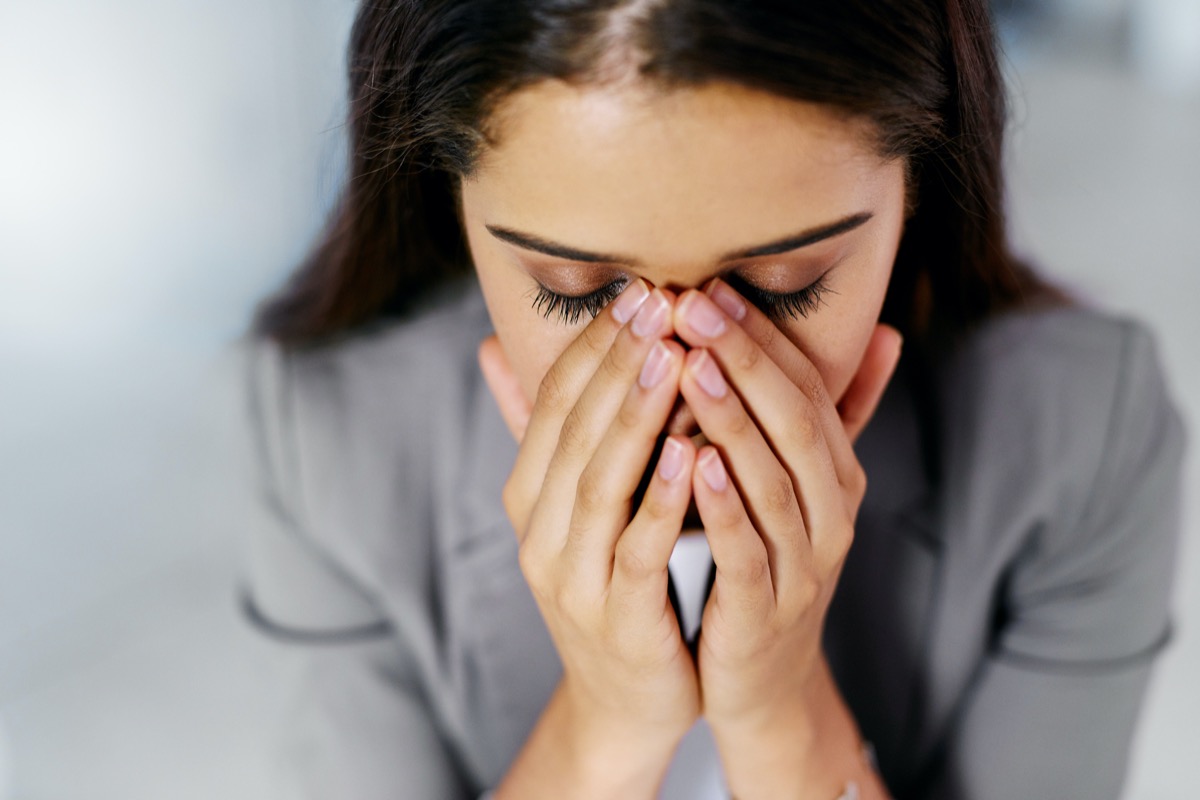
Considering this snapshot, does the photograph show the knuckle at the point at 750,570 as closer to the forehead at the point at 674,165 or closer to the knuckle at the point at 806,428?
the knuckle at the point at 806,428

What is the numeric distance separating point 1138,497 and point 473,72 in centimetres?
79

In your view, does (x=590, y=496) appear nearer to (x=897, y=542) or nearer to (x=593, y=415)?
(x=593, y=415)

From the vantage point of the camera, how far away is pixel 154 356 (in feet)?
8.86

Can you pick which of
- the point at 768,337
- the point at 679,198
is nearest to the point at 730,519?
the point at 768,337

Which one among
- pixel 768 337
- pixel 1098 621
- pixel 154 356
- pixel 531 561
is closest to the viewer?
pixel 768 337

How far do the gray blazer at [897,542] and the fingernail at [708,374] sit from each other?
41 centimetres

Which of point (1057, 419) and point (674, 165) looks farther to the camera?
point (1057, 419)

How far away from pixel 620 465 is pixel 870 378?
0.27m

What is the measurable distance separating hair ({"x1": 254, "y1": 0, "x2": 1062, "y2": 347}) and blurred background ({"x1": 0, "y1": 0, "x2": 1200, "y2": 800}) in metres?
0.17

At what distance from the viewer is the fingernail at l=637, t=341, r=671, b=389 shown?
2.19 ft

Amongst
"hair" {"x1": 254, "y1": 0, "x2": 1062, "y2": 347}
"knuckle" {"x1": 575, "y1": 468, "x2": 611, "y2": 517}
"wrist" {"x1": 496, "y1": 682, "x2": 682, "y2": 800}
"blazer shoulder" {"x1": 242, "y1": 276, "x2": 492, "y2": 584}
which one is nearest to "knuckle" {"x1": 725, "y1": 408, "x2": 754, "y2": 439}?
"knuckle" {"x1": 575, "y1": 468, "x2": 611, "y2": 517}

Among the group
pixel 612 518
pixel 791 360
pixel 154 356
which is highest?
pixel 791 360

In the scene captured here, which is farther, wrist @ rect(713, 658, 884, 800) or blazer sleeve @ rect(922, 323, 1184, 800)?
blazer sleeve @ rect(922, 323, 1184, 800)

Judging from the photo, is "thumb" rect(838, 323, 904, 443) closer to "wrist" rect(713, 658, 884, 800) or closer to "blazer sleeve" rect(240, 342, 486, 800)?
"wrist" rect(713, 658, 884, 800)
